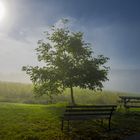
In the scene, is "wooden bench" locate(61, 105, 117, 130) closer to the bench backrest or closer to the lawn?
the bench backrest

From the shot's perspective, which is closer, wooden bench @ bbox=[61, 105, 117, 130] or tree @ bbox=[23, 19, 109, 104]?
wooden bench @ bbox=[61, 105, 117, 130]

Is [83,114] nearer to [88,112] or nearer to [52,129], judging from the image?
[88,112]

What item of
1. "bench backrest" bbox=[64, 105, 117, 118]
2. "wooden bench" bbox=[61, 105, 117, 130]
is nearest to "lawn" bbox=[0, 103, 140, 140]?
"wooden bench" bbox=[61, 105, 117, 130]

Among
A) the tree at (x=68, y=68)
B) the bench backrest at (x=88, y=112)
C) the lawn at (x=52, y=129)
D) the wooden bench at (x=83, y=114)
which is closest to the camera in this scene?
the lawn at (x=52, y=129)

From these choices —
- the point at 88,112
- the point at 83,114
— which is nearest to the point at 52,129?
the point at 83,114

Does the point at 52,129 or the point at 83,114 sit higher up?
the point at 83,114

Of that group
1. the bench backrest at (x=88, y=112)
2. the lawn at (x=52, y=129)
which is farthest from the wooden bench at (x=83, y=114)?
the lawn at (x=52, y=129)

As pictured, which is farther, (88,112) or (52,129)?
(88,112)

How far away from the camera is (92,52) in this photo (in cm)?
3322

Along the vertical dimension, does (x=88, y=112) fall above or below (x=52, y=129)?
above

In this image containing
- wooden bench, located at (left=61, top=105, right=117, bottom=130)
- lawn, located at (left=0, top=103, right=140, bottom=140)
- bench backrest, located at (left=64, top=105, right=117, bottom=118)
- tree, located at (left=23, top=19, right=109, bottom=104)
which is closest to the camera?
lawn, located at (left=0, top=103, right=140, bottom=140)

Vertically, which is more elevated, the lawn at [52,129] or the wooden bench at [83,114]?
the wooden bench at [83,114]

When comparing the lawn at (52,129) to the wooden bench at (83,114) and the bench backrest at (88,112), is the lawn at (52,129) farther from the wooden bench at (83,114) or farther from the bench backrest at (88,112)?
the bench backrest at (88,112)

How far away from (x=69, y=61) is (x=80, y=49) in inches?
73.1
